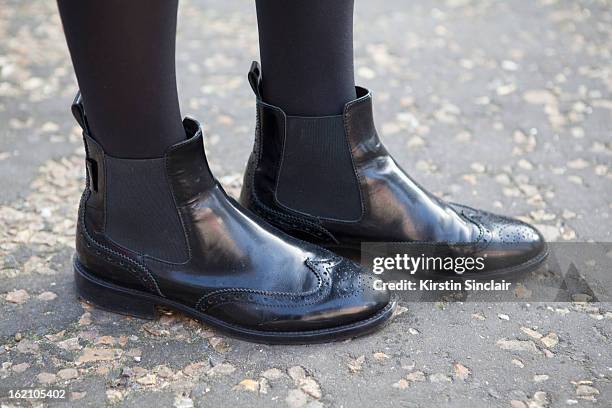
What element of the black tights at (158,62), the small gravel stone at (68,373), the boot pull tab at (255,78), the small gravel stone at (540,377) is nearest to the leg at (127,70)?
the black tights at (158,62)

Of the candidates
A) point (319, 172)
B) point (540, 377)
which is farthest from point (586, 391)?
point (319, 172)

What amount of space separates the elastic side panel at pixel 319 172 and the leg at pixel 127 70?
10.9 inches

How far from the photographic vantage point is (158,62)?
4.27 ft

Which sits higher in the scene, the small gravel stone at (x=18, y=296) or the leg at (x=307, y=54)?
the leg at (x=307, y=54)

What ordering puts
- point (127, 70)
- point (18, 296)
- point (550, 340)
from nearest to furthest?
point (127, 70) < point (550, 340) < point (18, 296)

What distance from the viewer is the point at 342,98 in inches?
61.5

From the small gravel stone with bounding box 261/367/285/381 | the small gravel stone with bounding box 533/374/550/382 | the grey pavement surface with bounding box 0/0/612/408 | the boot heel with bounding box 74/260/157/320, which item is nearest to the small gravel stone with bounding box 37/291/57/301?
the grey pavement surface with bounding box 0/0/612/408

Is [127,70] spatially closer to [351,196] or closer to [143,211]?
[143,211]

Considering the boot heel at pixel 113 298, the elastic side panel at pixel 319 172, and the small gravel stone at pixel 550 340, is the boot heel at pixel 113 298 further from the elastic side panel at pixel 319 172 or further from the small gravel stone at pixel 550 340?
the small gravel stone at pixel 550 340

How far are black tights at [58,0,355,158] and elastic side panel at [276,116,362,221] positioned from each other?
33 millimetres

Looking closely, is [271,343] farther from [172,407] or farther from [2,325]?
[2,325]

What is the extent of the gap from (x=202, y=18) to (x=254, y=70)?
2024 millimetres

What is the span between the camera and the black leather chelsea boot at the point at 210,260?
1.41 m

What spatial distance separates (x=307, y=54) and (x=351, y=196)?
30 centimetres
